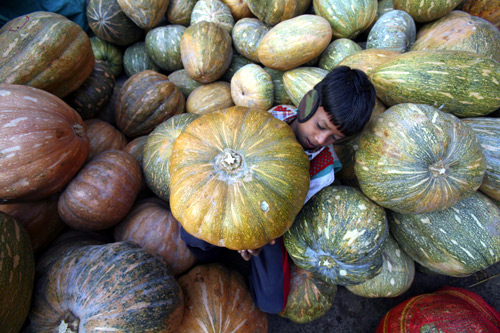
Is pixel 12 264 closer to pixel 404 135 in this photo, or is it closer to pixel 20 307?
pixel 20 307

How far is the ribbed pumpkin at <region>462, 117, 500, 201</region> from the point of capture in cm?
150

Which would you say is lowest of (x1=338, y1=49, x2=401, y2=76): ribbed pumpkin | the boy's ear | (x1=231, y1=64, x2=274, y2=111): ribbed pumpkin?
(x1=231, y1=64, x2=274, y2=111): ribbed pumpkin

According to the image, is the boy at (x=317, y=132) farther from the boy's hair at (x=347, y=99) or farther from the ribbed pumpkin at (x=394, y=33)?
the ribbed pumpkin at (x=394, y=33)

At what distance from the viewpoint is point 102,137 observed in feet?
7.27

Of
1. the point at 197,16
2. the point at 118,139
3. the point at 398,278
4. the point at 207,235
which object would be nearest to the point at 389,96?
the point at 398,278

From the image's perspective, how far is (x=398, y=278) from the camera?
1.86 metres

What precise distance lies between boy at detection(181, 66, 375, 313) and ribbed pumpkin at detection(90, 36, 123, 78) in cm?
227

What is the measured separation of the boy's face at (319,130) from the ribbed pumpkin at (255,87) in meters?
0.83

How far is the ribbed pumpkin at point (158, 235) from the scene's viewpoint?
5.89ft

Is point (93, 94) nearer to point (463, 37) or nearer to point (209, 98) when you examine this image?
point (209, 98)

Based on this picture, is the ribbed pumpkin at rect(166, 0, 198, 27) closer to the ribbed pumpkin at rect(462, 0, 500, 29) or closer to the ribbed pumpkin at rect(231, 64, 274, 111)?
the ribbed pumpkin at rect(231, 64, 274, 111)

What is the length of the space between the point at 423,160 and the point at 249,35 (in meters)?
1.91

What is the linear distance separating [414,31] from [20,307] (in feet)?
10.9

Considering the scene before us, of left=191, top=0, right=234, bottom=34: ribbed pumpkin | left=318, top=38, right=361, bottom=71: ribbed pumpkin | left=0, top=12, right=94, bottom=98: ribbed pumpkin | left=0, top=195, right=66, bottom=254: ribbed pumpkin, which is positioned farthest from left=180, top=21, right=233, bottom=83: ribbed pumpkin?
left=0, top=195, right=66, bottom=254: ribbed pumpkin
